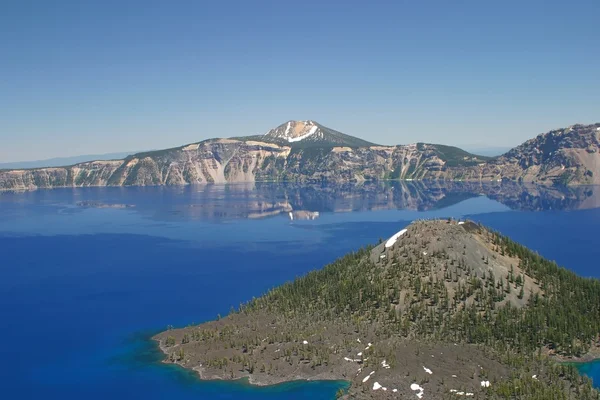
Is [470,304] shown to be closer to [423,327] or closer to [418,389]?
[423,327]

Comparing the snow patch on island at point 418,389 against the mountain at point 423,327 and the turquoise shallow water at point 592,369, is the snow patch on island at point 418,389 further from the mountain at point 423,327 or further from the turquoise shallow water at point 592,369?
the turquoise shallow water at point 592,369

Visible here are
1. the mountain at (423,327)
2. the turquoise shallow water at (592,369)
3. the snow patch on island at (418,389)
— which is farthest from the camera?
the turquoise shallow water at (592,369)

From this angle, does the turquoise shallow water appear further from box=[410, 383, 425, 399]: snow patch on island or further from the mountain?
box=[410, 383, 425, 399]: snow patch on island

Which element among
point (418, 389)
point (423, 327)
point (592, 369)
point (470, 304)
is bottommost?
point (592, 369)

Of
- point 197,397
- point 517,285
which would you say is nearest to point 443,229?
point 517,285

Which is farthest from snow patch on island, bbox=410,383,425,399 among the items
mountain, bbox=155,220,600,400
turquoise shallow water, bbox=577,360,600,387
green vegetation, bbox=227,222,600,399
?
turquoise shallow water, bbox=577,360,600,387

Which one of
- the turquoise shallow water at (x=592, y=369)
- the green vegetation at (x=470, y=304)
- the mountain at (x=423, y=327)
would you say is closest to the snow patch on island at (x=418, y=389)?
the mountain at (x=423, y=327)

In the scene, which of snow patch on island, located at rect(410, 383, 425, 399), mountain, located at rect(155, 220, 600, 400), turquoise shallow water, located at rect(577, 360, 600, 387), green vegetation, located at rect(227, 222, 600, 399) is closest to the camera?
snow patch on island, located at rect(410, 383, 425, 399)

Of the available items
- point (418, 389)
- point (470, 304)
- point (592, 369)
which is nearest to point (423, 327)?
point (470, 304)
